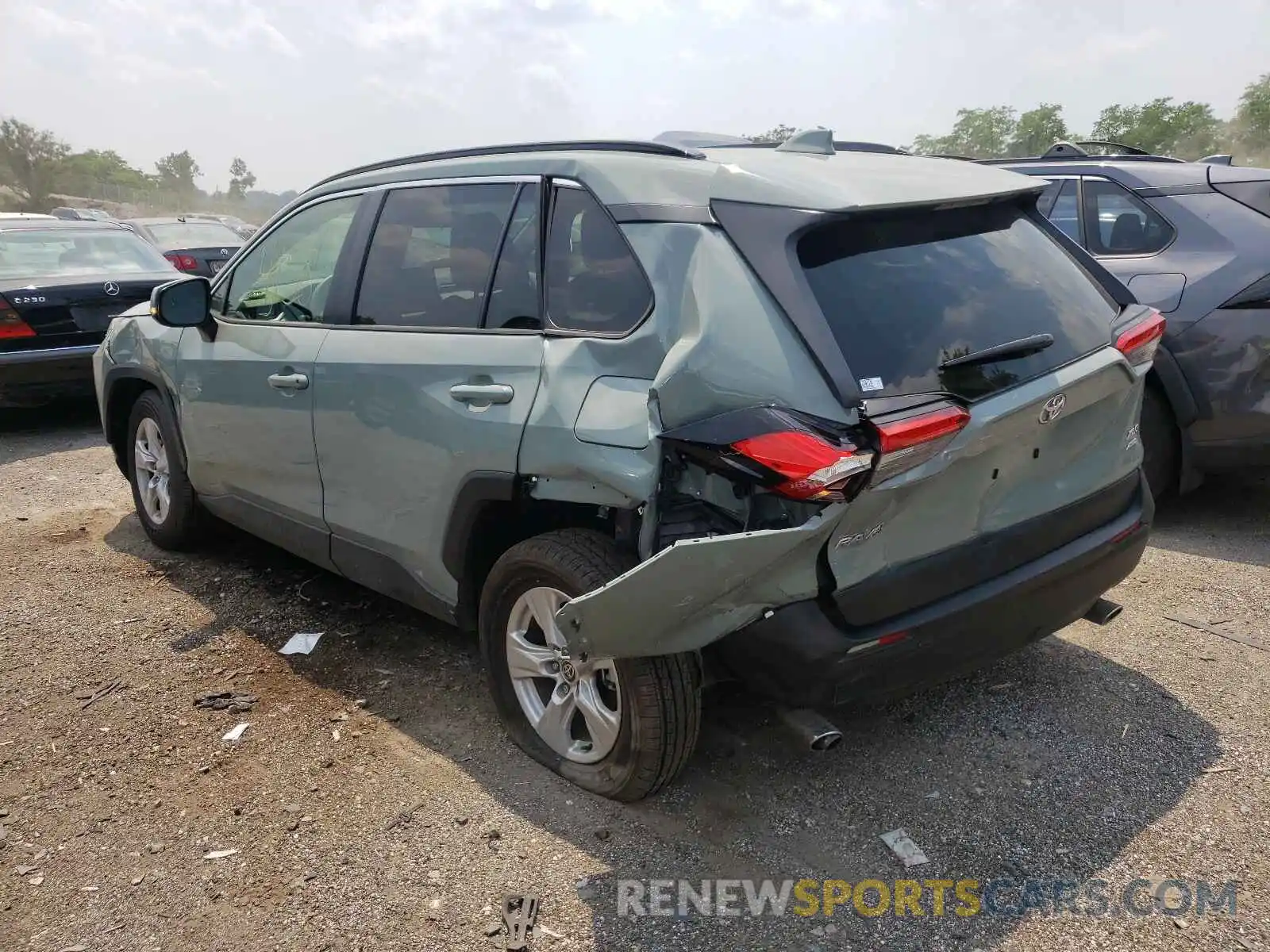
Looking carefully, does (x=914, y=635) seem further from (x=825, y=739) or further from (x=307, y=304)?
(x=307, y=304)

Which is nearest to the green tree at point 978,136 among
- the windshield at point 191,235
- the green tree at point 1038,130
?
the green tree at point 1038,130

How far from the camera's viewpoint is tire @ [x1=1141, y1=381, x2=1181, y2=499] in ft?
15.5

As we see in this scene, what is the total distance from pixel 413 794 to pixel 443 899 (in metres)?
0.49

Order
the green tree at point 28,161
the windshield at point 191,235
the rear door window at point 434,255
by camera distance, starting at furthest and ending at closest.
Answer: the green tree at point 28,161 < the windshield at point 191,235 < the rear door window at point 434,255

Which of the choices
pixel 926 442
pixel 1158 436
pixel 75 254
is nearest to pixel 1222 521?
pixel 1158 436

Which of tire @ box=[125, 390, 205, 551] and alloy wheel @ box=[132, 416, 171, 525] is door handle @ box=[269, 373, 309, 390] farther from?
alloy wheel @ box=[132, 416, 171, 525]

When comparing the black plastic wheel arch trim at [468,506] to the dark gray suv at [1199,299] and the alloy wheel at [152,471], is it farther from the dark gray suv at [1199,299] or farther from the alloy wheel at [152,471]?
the dark gray suv at [1199,299]

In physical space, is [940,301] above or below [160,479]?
above

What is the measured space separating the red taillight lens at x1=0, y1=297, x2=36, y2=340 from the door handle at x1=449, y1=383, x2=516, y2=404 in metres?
5.77

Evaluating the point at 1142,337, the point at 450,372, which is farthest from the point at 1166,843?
the point at 450,372

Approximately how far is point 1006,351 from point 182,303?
3286mm

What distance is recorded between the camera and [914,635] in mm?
2521

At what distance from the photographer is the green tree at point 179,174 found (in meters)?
86.8

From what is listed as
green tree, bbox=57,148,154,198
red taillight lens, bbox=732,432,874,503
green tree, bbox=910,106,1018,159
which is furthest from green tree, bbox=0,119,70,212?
red taillight lens, bbox=732,432,874,503
